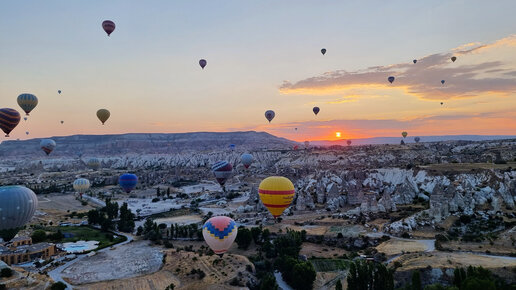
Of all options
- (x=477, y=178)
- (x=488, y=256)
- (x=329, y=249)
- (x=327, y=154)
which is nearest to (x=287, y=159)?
(x=327, y=154)

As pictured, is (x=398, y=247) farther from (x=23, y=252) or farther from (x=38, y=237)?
(x=38, y=237)

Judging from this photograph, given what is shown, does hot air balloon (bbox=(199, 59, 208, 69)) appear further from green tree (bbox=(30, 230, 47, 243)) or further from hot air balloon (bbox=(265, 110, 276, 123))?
green tree (bbox=(30, 230, 47, 243))

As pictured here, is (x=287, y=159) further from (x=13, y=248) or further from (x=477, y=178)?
(x=13, y=248)

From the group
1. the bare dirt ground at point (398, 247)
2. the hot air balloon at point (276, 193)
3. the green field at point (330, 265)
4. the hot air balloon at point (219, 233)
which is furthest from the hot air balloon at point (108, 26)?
the bare dirt ground at point (398, 247)

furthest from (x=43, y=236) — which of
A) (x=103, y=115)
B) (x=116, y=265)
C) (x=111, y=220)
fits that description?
(x=103, y=115)

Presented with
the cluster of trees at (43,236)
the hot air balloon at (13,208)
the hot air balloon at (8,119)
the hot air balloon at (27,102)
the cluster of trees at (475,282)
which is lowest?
the cluster of trees at (43,236)

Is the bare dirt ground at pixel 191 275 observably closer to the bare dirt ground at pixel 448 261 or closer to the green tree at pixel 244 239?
the green tree at pixel 244 239

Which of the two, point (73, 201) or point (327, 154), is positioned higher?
point (327, 154)

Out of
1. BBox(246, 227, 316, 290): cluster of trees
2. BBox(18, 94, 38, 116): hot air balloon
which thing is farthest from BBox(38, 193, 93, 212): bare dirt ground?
BBox(246, 227, 316, 290): cluster of trees
